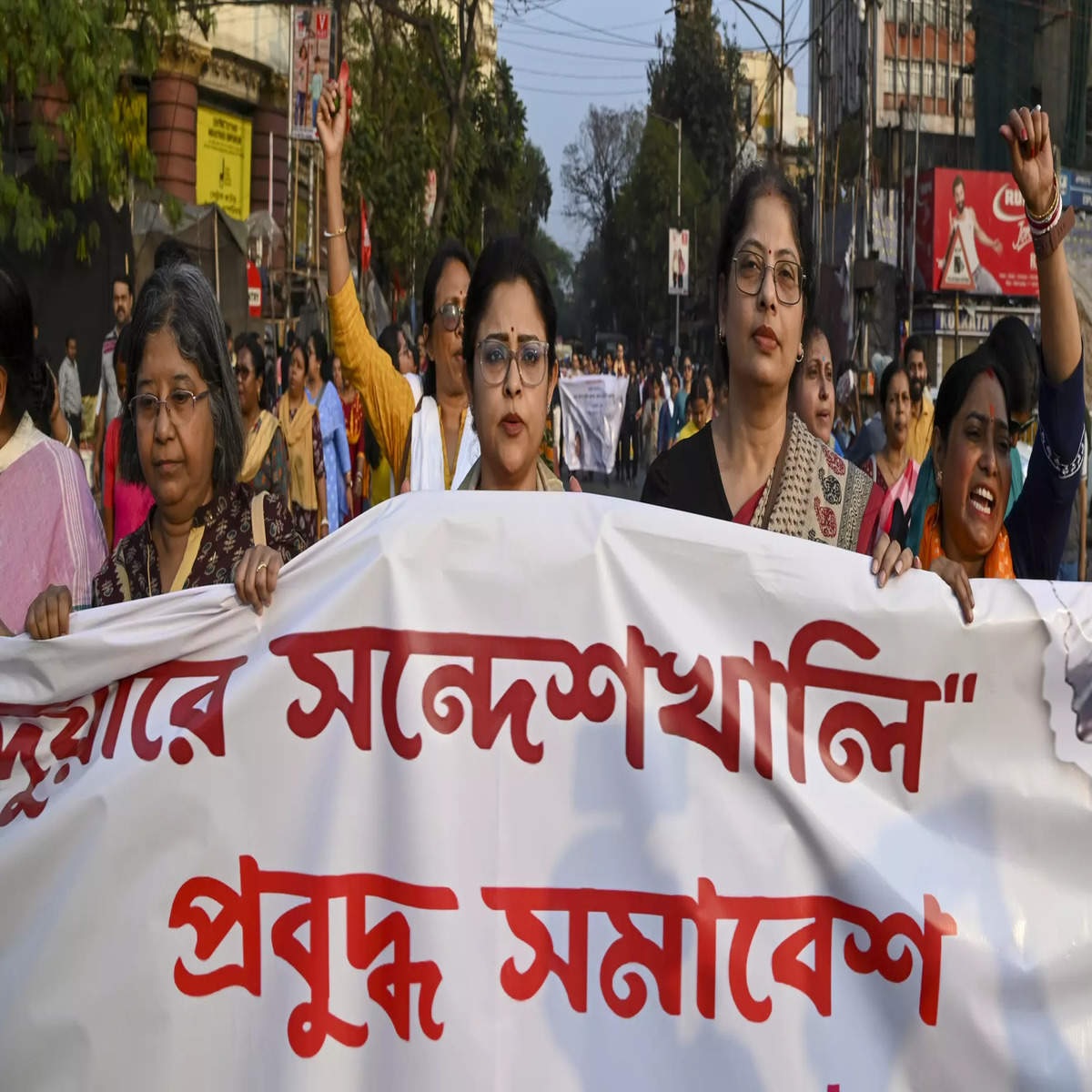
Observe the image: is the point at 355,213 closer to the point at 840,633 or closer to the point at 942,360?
the point at 942,360

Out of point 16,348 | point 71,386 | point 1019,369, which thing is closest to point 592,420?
point 71,386

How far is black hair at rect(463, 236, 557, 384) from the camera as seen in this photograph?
335 cm

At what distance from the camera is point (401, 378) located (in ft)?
15.4

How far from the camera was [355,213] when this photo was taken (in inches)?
1090

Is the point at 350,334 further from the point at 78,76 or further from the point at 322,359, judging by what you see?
the point at 78,76

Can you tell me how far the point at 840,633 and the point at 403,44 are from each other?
24.6 m

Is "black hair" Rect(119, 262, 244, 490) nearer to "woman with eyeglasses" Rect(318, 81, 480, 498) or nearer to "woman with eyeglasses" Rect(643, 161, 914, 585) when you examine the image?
"woman with eyeglasses" Rect(643, 161, 914, 585)

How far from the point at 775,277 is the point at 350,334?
1.75 m

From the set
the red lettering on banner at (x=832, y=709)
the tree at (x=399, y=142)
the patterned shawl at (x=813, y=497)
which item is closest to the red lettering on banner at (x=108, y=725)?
the red lettering on banner at (x=832, y=709)

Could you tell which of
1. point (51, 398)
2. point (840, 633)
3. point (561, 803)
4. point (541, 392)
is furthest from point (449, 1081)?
point (51, 398)

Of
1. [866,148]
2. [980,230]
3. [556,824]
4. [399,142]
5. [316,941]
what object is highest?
[866,148]

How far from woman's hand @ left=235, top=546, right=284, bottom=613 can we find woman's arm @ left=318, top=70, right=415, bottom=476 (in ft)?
5.58

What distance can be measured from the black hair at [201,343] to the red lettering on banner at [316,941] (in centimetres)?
83

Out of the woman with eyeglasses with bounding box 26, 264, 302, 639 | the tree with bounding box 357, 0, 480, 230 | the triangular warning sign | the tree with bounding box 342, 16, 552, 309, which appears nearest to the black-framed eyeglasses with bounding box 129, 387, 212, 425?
the woman with eyeglasses with bounding box 26, 264, 302, 639
